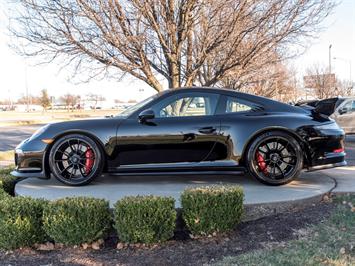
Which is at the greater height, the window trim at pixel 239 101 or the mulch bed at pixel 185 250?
the window trim at pixel 239 101

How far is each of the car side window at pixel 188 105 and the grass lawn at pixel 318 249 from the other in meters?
1.98

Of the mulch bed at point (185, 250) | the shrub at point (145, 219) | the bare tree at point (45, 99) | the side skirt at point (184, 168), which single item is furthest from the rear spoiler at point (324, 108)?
the bare tree at point (45, 99)

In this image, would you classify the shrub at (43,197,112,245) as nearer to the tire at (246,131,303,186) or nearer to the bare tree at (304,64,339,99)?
the tire at (246,131,303,186)

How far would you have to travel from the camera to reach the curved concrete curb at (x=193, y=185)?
4.68m

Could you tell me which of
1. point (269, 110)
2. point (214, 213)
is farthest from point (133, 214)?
point (269, 110)

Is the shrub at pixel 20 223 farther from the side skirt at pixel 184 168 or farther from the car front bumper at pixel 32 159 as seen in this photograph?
the side skirt at pixel 184 168

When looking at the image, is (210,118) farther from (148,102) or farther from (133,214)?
(133,214)

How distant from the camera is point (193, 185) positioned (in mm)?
5551

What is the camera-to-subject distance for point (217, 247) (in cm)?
395

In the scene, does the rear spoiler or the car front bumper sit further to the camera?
the rear spoiler

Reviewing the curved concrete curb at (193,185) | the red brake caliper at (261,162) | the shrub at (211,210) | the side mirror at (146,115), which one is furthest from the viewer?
the red brake caliper at (261,162)

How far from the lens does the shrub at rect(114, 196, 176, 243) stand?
3.97 metres

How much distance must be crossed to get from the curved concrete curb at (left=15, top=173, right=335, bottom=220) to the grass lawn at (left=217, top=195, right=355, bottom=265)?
56 cm

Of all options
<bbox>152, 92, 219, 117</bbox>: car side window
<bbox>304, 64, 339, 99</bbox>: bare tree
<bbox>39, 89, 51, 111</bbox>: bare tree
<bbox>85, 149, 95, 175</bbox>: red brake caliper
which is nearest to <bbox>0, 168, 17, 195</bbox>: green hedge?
<bbox>85, 149, 95, 175</bbox>: red brake caliper
